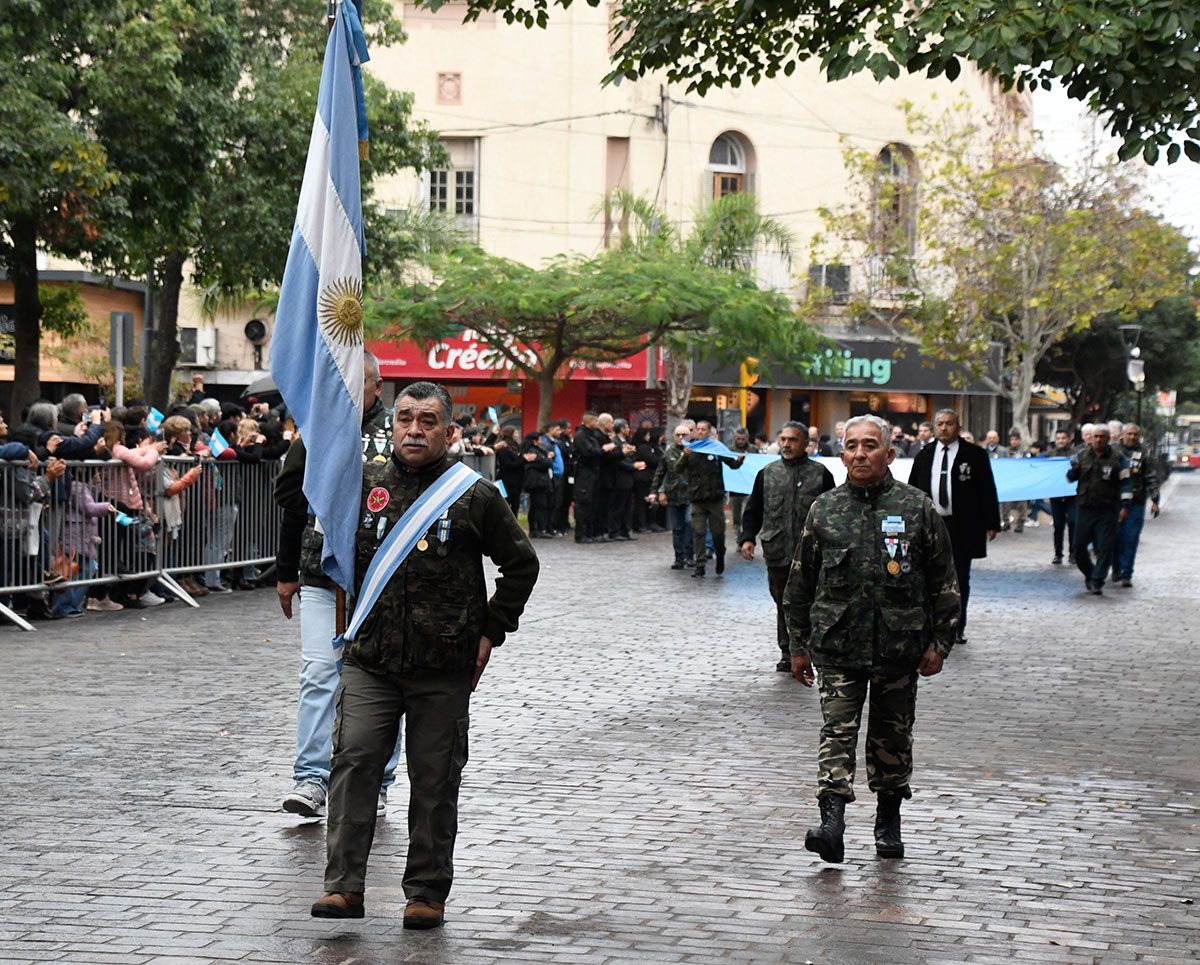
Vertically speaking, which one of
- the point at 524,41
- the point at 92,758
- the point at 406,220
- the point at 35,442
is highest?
the point at 524,41

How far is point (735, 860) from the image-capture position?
278 inches

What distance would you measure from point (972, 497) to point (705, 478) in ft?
24.3

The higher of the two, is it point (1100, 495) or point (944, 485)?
point (944, 485)

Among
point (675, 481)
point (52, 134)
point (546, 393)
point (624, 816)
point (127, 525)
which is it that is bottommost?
point (624, 816)

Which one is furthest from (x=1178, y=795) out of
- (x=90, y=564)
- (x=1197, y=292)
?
(x=1197, y=292)

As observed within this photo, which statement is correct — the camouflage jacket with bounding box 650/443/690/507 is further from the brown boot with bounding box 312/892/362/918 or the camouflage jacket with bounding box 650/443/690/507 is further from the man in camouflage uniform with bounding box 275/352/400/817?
the brown boot with bounding box 312/892/362/918

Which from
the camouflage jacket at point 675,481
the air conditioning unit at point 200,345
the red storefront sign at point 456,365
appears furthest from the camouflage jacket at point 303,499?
the air conditioning unit at point 200,345

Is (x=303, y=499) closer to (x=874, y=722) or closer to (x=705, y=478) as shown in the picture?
(x=874, y=722)

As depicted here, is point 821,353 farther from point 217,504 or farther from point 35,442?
point 35,442

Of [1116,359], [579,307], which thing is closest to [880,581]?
[579,307]

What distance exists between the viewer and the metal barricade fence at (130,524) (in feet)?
48.1

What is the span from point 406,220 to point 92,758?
29.3 meters

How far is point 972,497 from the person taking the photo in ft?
47.0

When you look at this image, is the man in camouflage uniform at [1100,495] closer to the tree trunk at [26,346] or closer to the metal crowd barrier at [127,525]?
the metal crowd barrier at [127,525]
